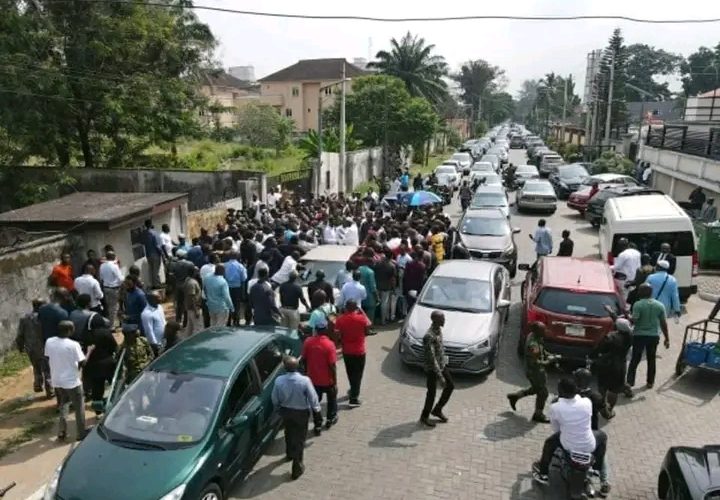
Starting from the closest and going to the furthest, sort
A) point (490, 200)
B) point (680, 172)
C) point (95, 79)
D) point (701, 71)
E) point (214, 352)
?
point (214, 352) < point (490, 200) < point (95, 79) < point (680, 172) < point (701, 71)

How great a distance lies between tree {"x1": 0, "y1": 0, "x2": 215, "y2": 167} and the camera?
21.2m

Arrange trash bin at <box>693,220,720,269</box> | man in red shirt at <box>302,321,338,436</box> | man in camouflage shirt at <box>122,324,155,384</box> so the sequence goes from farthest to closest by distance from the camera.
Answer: trash bin at <box>693,220,720,269</box>, man in camouflage shirt at <box>122,324,155,384</box>, man in red shirt at <box>302,321,338,436</box>

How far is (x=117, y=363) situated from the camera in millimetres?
8055

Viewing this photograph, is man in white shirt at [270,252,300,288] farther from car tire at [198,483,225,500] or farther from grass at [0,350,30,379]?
car tire at [198,483,225,500]

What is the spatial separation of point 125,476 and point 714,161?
22.2 m

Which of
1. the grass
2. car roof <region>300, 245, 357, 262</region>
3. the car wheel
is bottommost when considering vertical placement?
the grass

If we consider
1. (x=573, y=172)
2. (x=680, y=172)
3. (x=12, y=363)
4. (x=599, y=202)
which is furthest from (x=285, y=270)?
(x=573, y=172)

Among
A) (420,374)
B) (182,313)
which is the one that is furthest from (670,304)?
(182,313)

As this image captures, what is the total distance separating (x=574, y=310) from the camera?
31.2 feet

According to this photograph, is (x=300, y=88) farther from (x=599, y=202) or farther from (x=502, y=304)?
(x=502, y=304)

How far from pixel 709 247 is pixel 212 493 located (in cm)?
1573

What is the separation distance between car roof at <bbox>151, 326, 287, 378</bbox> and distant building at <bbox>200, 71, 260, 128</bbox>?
20663 mm

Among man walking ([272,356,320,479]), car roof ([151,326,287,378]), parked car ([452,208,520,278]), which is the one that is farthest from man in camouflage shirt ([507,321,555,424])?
parked car ([452,208,520,278])

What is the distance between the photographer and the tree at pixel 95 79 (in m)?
21.2
